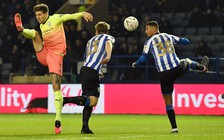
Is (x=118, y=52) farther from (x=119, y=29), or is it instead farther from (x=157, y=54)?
(x=157, y=54)

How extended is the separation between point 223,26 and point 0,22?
821 centimetres

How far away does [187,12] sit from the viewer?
2583cm

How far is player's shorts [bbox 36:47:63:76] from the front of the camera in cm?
1252

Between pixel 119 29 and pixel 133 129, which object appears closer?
pixel 133 129

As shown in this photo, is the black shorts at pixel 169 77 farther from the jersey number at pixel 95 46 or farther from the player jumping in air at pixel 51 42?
the player jumping in air at pixel 51 42

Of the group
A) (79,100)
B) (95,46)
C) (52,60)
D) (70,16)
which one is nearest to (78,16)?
(70,16)

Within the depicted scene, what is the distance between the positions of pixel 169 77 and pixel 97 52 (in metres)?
1.29

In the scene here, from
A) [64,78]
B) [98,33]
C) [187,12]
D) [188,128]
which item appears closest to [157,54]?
[98,33]

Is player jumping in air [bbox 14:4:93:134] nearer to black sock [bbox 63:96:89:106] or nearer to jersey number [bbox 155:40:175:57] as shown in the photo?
black sock [bbox 63:96:89:106]

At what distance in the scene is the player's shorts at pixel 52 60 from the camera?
12516 millimetres

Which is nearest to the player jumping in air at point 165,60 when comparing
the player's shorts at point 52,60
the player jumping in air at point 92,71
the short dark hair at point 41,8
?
the player jumping in air at point 92,71

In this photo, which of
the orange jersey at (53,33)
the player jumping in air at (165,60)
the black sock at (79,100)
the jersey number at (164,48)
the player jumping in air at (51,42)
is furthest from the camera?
the orange jersey at (53,33)

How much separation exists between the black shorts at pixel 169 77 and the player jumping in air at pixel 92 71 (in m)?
1.00

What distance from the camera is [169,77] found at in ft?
40.3
